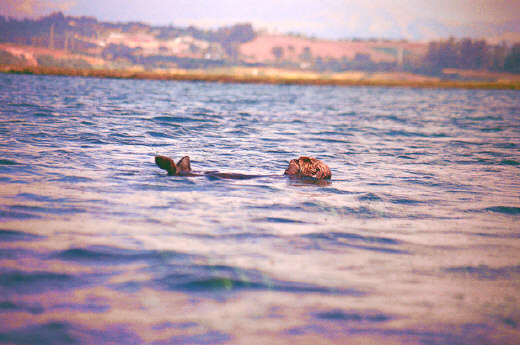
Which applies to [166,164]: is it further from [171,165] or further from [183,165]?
[183,165]

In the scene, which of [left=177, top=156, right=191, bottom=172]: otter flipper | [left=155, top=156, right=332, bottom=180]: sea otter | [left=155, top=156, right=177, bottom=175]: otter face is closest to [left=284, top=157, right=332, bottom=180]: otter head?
[left=155, top=156, right=332, bottom=180]: sea otter

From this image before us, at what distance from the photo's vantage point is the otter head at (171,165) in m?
8.51

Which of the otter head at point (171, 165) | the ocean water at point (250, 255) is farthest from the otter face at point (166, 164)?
the ocean water at point (250, 255)

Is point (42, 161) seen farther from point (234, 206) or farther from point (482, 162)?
point (482, 162)

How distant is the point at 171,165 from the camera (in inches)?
344

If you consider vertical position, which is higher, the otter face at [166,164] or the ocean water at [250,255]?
the otter face at [166,164]

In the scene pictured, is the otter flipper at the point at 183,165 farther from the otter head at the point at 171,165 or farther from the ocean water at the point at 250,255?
the ocean water at the point at 250,255

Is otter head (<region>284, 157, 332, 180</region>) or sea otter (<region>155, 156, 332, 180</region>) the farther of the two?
otter head (<region>284, 157, 332, 180</region>)

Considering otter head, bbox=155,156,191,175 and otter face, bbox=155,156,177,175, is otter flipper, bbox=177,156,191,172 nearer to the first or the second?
otter head, bbox=155,156,191,175

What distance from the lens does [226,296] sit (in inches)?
155

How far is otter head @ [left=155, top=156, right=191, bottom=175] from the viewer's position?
27.9ft

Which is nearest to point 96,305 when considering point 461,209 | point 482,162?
point 461,209

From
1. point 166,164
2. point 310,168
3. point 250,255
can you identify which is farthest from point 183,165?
point 250,255

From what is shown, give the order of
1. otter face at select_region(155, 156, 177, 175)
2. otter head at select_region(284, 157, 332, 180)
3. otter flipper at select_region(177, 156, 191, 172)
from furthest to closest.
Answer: otter head at select_region(284, 157, 332, 180) → otter flipper at select_region(177, 156, 191, 172) → otter face at select_region(155, 156, 177, 175)
